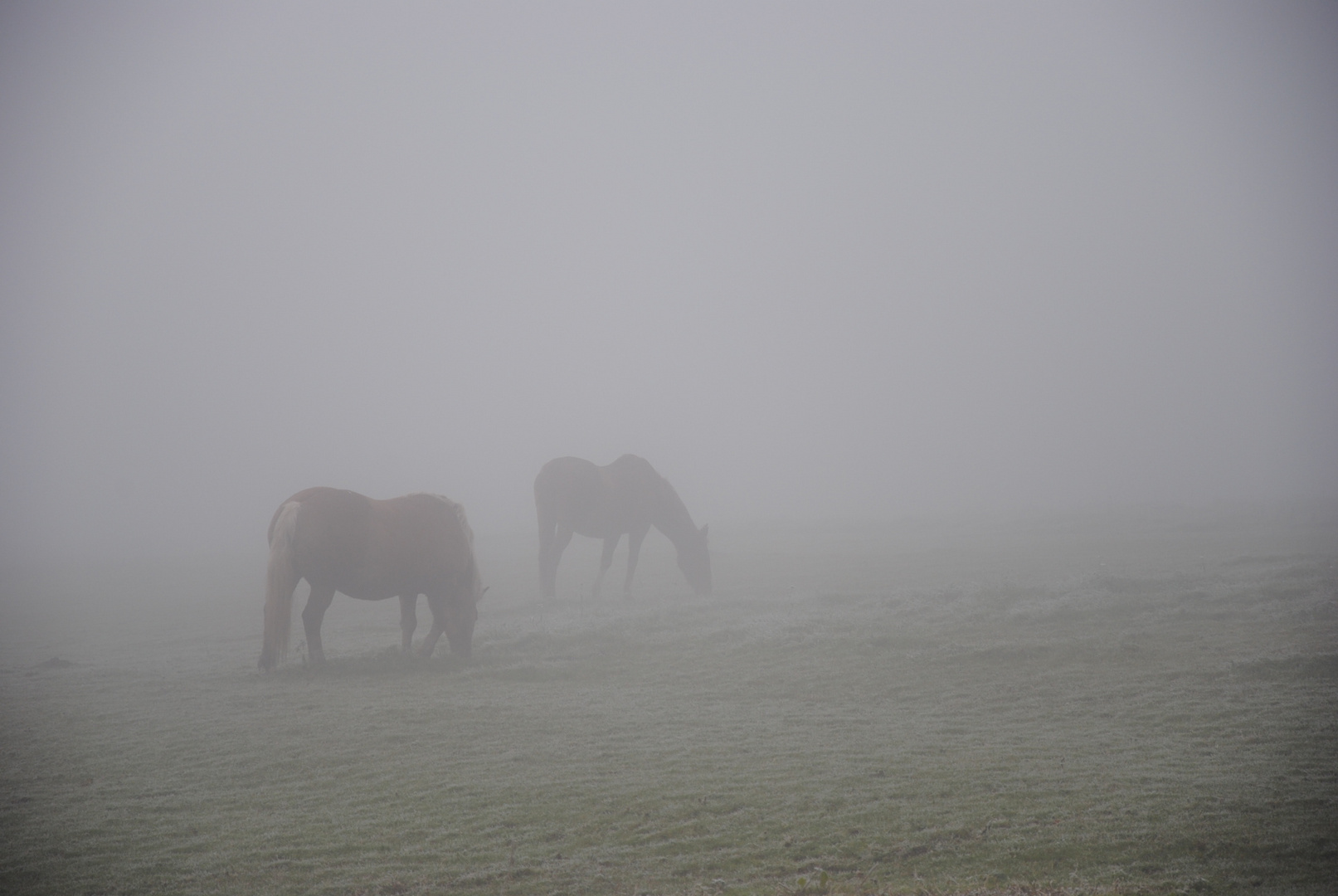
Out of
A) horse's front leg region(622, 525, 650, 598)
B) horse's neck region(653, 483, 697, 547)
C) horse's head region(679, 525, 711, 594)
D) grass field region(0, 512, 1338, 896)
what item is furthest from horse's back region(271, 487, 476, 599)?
horse's neck region(653, 483, 697, 547)

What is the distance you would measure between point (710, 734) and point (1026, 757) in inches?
127

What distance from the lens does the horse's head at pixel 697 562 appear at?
22344mm

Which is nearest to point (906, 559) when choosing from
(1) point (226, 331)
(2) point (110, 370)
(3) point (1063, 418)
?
(3) point (1063, 418)

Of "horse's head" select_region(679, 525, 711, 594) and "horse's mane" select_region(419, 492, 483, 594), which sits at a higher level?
"horse's mane" select_region(419, 492, 483, 594)

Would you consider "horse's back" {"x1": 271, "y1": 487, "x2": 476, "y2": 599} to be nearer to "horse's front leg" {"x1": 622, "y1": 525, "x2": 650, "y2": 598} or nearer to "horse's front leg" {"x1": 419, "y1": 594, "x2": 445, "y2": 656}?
"horse's front leg" {"x1": 419, "y1": 594, "x2": 445, "y2": 656}

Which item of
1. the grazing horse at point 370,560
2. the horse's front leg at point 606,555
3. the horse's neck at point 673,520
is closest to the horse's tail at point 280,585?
the grazing horse at point 370,560

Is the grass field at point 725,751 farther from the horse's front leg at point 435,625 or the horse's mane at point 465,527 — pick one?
the horse's mane at point 465,527

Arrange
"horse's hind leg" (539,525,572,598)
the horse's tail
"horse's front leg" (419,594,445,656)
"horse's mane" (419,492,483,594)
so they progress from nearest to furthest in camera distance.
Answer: the horse's tail → "horse's front leg" (419,594,445,656) → "horse's mane" (419,492,483,594) → "horse's hind leg" (539,525,572,598)

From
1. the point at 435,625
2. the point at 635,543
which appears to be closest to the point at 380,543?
the point at 435,625

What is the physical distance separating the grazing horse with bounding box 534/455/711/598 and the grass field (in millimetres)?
4325

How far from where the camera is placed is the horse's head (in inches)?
880

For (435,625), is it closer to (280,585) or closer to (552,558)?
(280,585)

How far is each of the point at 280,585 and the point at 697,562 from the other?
12.6 meters

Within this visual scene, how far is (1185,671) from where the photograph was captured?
10.5 m
